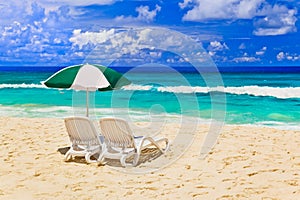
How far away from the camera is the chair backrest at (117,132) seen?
6328 millimetres

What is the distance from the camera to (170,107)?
808 inches

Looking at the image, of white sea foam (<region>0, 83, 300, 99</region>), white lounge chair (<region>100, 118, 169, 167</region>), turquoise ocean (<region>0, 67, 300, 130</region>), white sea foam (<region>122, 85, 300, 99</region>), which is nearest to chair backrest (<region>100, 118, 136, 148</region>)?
white lounge chair (<region>100, 118, 169, 167</region>)

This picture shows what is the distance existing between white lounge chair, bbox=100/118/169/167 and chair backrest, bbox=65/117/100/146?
20cm

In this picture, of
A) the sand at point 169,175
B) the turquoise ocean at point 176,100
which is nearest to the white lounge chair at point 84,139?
the sand at point 169,175

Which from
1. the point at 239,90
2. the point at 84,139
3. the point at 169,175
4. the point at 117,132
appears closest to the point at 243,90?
the point at 239,90

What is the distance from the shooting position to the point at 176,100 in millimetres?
23500

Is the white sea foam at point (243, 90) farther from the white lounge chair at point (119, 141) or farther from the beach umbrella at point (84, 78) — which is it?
the white lounge chair at point (119, 141)

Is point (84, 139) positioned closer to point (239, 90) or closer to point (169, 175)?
point (169, 175)

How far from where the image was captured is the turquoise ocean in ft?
55.2

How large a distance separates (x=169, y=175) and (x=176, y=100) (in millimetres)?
17451

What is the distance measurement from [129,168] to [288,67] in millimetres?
42939

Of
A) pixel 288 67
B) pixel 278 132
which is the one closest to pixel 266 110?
pixel 278 132

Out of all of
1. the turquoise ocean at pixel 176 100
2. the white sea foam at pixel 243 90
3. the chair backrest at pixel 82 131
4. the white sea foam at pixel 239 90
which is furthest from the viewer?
the white sea foam at pixel 239 90

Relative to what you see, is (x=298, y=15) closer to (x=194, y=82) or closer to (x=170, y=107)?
(x=194, y=82)
